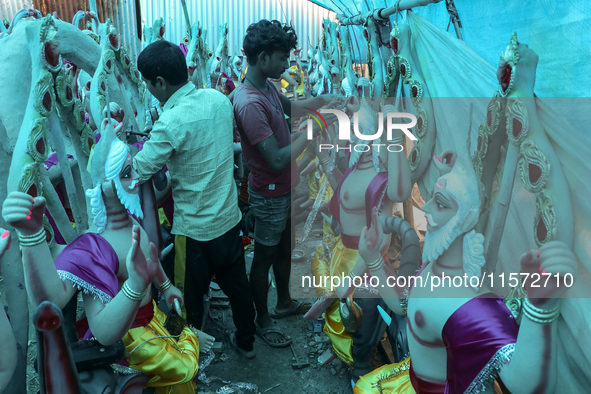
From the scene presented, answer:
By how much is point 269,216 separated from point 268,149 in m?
0.47

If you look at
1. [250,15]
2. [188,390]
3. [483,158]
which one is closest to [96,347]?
[188,390]

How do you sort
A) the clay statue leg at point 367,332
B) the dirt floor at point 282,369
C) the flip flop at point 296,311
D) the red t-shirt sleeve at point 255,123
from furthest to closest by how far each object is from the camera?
1. the flip flop at point 296,311
2. the dirt floor at point 282,369
3. the red t-shirt sleeve at point 255,123
4. the clay statue leg at point 367,332

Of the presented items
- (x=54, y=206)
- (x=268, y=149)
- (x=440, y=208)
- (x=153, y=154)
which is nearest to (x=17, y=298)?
(x=54, y=206)

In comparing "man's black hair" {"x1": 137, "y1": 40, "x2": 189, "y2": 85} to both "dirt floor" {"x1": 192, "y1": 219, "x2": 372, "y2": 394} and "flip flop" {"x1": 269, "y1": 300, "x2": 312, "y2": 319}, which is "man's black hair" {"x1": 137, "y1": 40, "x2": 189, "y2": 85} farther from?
"flip flop" {"x1": 269, "y1": 300, "x2": 312, "y2": 319}

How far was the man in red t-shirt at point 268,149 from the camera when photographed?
2.25 m

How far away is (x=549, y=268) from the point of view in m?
0.83

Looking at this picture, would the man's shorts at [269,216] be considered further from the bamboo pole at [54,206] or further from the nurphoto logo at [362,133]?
the bamboo pole at [54,206]

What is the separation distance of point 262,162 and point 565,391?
5.88 ft

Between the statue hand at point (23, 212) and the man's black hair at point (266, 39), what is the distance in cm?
139

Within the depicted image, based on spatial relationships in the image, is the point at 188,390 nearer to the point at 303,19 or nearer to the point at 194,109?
the point at 194,109

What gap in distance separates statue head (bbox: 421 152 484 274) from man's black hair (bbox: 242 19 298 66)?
53.6 inches

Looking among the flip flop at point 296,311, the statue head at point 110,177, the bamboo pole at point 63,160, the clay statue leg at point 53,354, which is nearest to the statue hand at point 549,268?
the clay statue leg at point 53,354

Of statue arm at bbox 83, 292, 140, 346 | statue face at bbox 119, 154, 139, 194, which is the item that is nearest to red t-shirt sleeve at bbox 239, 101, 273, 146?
statue face at bbox 119, 154, 139, 194

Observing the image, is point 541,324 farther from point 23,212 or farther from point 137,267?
point 23,212
